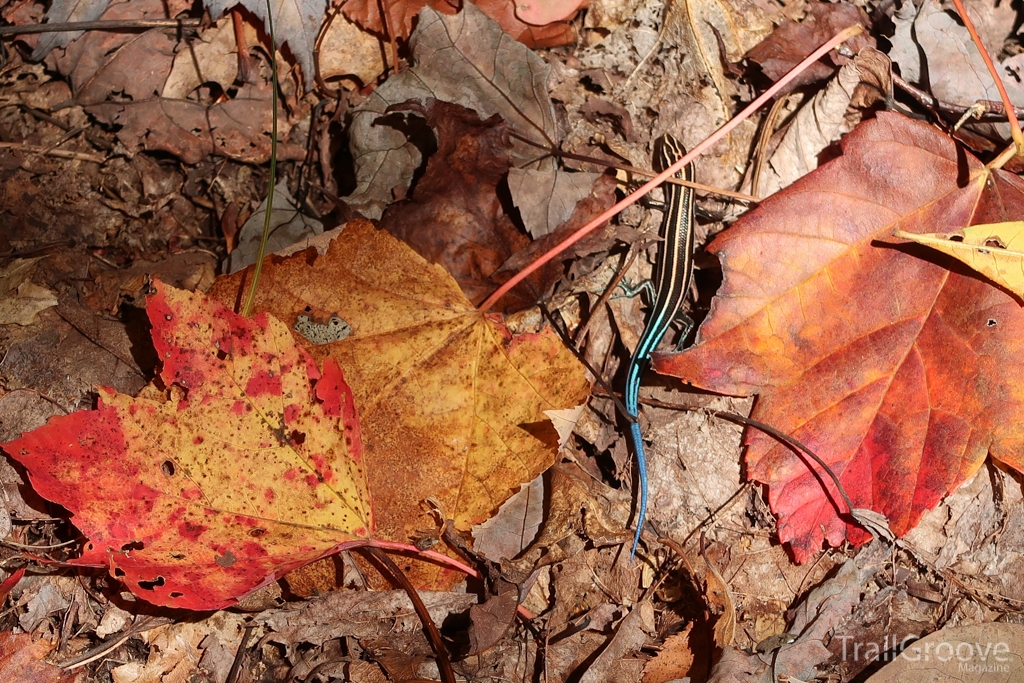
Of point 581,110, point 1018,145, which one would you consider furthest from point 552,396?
point 1018,145

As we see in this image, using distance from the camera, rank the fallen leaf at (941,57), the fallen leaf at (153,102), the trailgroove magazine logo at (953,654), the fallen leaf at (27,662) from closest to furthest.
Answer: the fallen leaf at (27,662), the trailgroove magazine logo at (953,654), the fallen leaf at (941,57), the fallen leaf at (153,102)

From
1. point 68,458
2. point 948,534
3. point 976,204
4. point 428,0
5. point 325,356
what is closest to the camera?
point 68,458

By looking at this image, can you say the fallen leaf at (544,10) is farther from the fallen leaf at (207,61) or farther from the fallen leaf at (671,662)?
the fallen leaf at (671,662)

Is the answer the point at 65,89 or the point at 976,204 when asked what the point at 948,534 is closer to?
the point at 976,204

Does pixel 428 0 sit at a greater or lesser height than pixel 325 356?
greater

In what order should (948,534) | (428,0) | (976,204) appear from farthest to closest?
(428,0), (948,534), (976,204)

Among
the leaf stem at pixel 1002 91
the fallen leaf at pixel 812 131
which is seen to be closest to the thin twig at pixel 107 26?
the fallen leaf at pixel 812 131

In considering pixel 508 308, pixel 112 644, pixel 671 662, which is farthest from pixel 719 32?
pixel 112 644

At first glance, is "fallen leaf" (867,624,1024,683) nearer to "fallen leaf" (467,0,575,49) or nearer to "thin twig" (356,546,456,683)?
"thin twig" (356,546,456,683)
